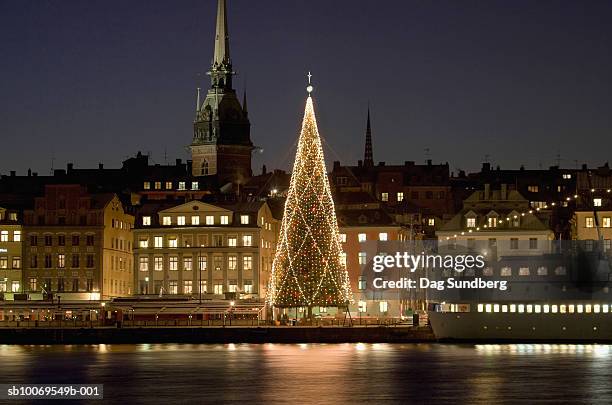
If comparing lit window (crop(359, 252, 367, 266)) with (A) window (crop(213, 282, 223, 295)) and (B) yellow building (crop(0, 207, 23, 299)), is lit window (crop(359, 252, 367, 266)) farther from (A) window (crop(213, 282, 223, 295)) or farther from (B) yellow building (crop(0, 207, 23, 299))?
(B) yellow building (crop(0, 207, 23, 299))

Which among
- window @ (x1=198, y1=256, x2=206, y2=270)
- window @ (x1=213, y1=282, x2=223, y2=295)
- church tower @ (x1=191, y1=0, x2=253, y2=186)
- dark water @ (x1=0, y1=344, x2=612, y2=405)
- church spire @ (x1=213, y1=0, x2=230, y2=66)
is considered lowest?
dark water @ (x1=0, y1=344, x2=612, y2=405)

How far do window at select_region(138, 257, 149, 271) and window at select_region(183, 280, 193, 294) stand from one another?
3.07 meters

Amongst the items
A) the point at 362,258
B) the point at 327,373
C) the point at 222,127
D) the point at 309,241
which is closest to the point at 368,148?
the point at 222,127

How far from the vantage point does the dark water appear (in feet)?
208

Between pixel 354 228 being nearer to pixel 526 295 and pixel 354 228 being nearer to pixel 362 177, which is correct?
pixel 526 295

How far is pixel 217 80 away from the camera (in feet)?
532

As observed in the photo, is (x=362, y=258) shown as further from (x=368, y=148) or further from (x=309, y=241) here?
(x=368, y=148)

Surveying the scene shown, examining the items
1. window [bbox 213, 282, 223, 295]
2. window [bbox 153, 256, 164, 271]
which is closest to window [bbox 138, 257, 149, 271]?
window [bbox 153, 256, 164, 271]

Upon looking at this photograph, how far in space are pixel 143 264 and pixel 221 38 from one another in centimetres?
4533

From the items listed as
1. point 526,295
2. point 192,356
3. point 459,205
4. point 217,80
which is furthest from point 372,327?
point 217,80

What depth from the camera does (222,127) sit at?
533 feet

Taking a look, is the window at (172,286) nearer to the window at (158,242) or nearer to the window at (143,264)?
the window at (143,264)

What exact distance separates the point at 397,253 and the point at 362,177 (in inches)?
1455

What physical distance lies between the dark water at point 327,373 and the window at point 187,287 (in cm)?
2104
